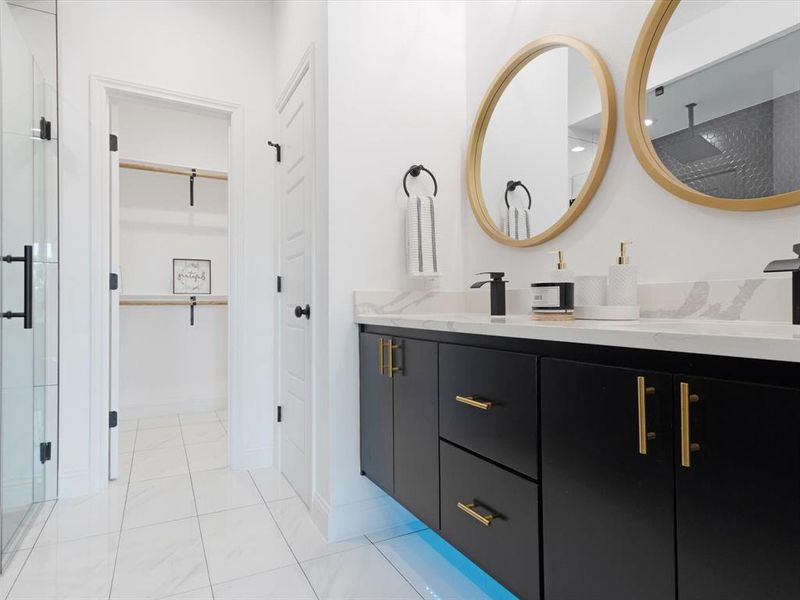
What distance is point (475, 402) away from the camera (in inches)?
48.1

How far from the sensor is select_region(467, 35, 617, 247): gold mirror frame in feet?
4.90

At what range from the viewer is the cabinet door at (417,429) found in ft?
4.72

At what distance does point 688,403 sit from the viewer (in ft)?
2.48

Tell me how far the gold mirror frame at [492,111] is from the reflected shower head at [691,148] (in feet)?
0.73

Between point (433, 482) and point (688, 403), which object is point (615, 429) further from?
point (433, 482)

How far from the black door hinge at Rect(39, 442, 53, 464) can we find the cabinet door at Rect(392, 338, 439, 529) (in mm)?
1781

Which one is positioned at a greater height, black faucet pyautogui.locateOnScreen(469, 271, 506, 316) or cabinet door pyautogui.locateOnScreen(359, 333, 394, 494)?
black faucet pyautogui.locateOnScreen(469, 271, 506, 316)

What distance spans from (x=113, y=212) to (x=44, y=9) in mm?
1026

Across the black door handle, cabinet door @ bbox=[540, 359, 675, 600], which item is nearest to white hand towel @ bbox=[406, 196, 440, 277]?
cabinet door @ bbox=[540, 359, 675, 600]

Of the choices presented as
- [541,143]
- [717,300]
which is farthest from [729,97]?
[541,143]

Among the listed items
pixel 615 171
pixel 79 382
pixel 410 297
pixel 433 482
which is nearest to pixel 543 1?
pixel 615 171

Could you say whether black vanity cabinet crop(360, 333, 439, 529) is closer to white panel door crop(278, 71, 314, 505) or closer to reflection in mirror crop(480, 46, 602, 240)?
white panel door crop(278, 71, 314, 505)

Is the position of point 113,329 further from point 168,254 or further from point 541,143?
point 541,143

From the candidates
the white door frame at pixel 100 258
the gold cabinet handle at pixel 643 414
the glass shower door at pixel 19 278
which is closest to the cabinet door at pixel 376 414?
the gold cabinet handle at pixel 643 414
